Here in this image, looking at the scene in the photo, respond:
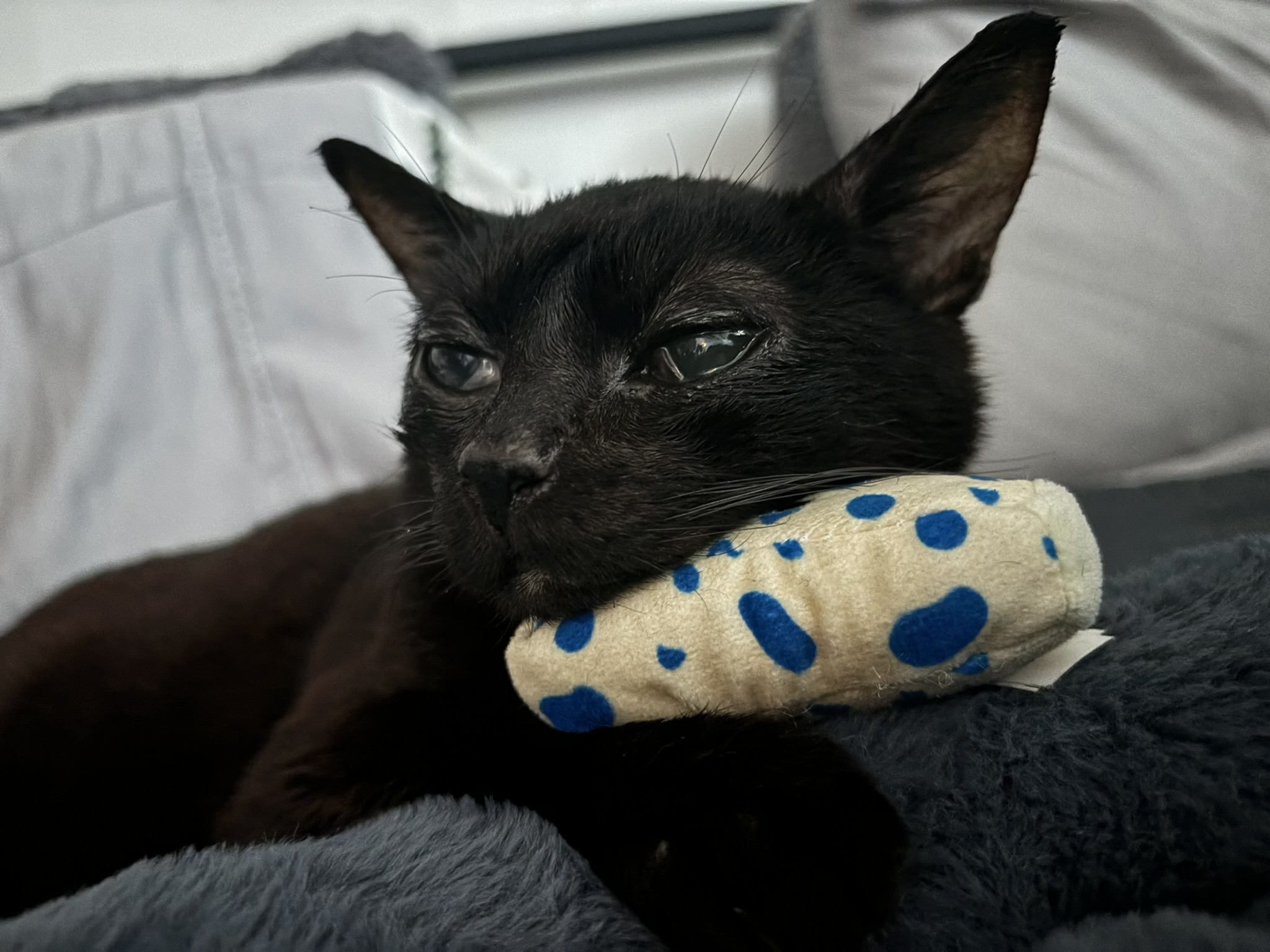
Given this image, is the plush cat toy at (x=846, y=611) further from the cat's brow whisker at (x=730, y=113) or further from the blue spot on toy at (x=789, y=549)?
the cat's brow whisker at (x=730, y=113)

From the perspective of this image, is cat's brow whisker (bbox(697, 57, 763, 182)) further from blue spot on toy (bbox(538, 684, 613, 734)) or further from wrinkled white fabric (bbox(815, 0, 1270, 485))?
blue spot on toy (bbox(538, 684, 613, 734))

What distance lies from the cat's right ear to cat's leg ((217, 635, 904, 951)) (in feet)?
1.61

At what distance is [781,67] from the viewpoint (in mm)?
860

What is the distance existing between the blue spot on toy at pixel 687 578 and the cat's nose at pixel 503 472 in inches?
4.7

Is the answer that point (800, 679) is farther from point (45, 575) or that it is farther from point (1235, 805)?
point (45, 575)

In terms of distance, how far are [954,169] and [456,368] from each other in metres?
0.49

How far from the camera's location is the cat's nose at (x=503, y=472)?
59cm

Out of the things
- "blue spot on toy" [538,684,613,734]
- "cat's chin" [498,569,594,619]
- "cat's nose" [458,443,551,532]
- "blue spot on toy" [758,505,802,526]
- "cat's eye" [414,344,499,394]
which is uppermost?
"cat's eye" [414,344,499,394]

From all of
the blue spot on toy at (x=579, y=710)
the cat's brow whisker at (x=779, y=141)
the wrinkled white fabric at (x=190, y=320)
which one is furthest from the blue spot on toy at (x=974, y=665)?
the wrinkled white fabric at (x=190, y=320)

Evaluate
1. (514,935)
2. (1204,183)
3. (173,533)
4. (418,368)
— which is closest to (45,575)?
(173,533)

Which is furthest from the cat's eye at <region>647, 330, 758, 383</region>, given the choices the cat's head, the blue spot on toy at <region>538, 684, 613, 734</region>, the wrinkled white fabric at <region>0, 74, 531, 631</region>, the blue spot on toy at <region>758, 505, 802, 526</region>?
the wrinkled white fabric at <region>0, 74, 531, 631</region>

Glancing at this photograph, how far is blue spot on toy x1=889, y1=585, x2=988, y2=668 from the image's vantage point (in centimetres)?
47

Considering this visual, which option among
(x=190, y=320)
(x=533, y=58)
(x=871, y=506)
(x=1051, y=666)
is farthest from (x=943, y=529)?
(x=190, y=320)

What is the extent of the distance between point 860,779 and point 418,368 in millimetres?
561
